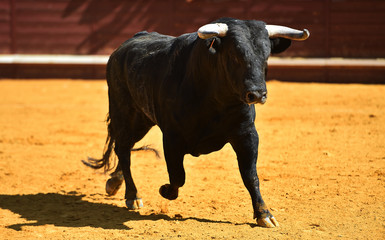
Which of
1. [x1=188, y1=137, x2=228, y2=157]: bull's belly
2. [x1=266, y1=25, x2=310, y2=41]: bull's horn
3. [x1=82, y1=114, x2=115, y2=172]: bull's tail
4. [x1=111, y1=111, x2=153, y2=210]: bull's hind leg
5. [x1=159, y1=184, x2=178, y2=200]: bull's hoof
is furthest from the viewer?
[x1=82, y1=114, x2=115, y2=172]: bull's tail

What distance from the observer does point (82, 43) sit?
16.0m

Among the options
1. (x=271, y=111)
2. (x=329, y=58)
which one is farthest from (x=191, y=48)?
(x=329, y=58)

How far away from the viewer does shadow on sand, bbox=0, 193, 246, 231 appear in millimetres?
4719

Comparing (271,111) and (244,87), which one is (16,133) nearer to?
(271,111)

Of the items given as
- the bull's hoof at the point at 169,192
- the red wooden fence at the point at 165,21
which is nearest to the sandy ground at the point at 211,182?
the bull's hoof at the point at 169,192

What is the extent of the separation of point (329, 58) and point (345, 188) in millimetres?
9815

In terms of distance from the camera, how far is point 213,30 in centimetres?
410

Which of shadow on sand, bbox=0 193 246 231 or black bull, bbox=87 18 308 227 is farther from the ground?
black bull, bbox=87 18 308 227

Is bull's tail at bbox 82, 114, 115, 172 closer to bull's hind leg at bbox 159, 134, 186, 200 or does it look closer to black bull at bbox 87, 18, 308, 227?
black bull at bbox 87, 18, 308, 227

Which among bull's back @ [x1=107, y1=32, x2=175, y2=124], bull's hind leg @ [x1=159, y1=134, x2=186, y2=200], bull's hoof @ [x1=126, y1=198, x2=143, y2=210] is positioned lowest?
bull's hoof @ [x1=126, y1=198, x2=143, y2=210]

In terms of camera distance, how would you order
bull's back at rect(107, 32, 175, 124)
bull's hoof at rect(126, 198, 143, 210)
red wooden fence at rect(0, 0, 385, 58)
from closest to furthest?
bull's back at rect(107, 32, 175, 124)
bull's hoof at rect(126, 198, 143, 210)
red wooden fence at rect(0, 0, 385, 58)

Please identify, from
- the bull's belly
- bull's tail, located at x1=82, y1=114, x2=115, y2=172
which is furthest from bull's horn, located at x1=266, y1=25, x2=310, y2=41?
bull's tail, located at x1=82, y1=114, x2=115, y2=172

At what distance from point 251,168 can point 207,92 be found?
639 millimetres

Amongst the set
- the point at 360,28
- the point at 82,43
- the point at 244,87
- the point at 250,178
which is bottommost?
the point at 82,43
